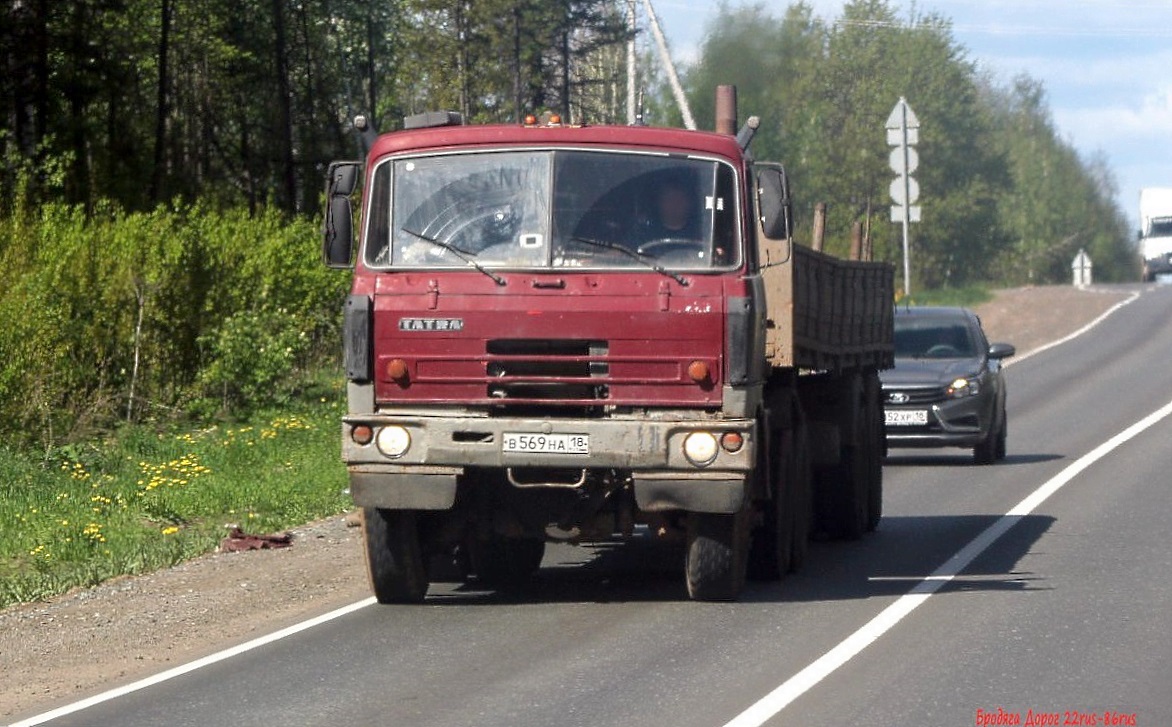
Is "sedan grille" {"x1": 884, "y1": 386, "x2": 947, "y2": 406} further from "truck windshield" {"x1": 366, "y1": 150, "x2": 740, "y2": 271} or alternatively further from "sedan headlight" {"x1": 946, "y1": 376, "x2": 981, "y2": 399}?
"truck windshield" {"x1": 366, "y1": 150, "x2": 740, "y2": 271}

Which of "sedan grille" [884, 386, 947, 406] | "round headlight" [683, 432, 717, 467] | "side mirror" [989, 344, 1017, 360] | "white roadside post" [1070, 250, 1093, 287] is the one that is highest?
"white roadside post" [1070, 250, 1093, 287]

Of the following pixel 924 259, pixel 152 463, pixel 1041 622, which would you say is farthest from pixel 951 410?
pixel 924 259

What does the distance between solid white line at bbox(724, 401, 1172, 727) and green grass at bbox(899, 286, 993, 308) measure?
32.6 meters

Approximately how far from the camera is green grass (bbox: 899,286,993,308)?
51.1 m

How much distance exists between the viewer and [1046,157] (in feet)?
450

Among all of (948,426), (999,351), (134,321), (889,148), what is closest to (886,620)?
(948,426)

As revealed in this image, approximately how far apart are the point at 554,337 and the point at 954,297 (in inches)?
1728

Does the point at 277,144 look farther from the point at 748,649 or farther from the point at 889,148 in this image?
the point at 748,649

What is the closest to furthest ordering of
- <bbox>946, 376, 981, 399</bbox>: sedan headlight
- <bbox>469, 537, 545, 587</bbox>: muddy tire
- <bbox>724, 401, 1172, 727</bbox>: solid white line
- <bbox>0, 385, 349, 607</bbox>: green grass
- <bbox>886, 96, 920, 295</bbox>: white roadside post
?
<bbox>724, 401, 1172, 727</bbox>: solid white line < <bbox>469, 537, 545, 587</bbox>: muddy tire < <bbox>0, 385, 349, 607</bbox>: green grass < <bbox>946, 376, 981, 399</bbox>: sedan headlight < <bbox>886, 96, 920, 295</bbox>: white roadside post

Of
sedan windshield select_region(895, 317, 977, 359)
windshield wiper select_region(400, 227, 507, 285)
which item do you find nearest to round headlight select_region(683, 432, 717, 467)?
windshield wiper select_region(400, 227, 507, 285)

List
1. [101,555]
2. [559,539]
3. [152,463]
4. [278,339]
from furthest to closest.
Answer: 1. [278,339]
2. [152,463]
3. [101,555]
4. [559,539]

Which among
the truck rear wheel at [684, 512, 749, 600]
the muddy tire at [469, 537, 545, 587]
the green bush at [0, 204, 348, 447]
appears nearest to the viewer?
the truck rear wheel at [684, 512, 749, 600]

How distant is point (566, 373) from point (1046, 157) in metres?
132

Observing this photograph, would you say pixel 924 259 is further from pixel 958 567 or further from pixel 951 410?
pixel 958 567
